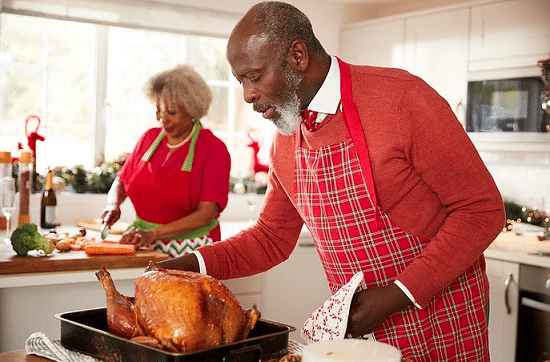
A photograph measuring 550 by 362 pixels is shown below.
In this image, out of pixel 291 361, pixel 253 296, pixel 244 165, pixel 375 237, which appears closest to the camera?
pixel 291 361

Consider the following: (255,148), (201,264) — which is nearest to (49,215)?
(255,148)

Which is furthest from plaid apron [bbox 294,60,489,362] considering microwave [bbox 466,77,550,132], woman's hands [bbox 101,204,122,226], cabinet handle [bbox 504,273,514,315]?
microwave [bbox 466,77,550,132]

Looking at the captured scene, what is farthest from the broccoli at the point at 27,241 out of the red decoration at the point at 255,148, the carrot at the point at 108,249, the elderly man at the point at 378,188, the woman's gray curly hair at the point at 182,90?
the red decoration at the point at 255,148

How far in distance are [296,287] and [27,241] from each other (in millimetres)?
1634

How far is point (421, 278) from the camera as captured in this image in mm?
1262

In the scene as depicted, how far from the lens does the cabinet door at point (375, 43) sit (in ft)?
13.5

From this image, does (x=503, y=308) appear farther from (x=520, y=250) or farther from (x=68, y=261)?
(x=68, y=261)

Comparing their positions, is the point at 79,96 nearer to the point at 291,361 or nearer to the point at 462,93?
the point at 462,93

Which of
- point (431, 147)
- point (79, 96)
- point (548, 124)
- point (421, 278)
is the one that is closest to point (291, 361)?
point (421, 278)

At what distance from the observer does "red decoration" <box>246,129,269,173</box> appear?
4.27 m

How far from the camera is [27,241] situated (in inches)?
89.4

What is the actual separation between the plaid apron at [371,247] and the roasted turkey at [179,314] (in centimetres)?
36

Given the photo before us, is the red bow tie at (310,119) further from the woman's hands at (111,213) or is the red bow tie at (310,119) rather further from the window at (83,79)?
the window at (83,79)

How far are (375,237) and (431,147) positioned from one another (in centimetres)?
22
